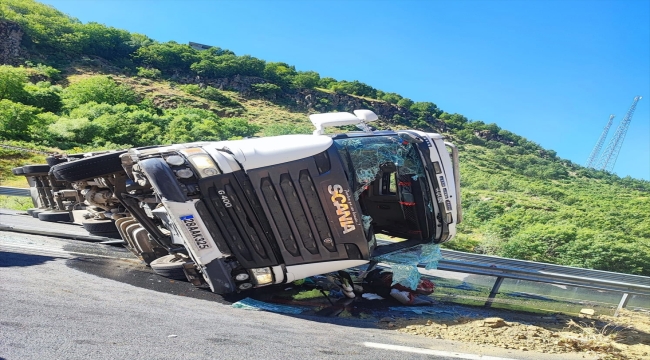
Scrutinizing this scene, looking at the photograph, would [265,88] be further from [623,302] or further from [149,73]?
[623,302]

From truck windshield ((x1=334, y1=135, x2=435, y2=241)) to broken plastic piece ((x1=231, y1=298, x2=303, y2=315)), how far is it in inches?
49.3

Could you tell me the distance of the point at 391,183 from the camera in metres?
6.26

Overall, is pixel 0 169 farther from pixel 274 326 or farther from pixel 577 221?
pixel 577 221

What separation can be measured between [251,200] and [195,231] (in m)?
0.57

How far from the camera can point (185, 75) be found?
82.1 metres

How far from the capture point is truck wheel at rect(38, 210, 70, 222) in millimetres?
6297

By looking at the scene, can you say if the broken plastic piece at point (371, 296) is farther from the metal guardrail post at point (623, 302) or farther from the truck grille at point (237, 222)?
the metal guardrail post at point (623, 302)

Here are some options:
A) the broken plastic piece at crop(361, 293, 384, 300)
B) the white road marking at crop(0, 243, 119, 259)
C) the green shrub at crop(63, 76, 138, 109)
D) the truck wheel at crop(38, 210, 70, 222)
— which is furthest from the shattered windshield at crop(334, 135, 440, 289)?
the green shrub at crop(63, 76, 138, 109)

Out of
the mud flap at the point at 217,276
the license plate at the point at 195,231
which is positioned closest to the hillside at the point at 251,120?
the mud flap at the point at 217,276

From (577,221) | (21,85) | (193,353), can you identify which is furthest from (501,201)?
(21,85)

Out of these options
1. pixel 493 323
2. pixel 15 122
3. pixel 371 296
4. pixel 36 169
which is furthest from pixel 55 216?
pixel 15 122

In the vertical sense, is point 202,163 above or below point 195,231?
above

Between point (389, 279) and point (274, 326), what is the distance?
7.52ft

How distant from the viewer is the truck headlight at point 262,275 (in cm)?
404
